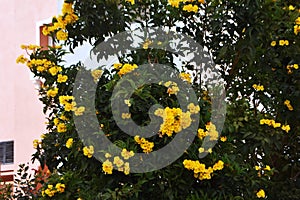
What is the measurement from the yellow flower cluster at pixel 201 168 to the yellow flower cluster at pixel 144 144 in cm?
19

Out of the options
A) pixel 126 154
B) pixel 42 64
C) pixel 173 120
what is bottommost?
pixel 126 154

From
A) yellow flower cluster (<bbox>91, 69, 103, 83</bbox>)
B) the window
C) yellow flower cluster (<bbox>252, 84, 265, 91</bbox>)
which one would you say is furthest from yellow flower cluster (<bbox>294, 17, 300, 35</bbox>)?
the window

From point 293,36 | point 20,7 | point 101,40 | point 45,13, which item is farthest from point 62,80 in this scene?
point 20,7

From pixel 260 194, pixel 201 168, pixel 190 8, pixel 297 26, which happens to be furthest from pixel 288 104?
pixel 201 168

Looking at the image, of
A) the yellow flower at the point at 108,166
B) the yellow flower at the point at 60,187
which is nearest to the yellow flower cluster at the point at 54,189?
the yellow flower at the point at 60,187

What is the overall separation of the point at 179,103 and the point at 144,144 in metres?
0.33

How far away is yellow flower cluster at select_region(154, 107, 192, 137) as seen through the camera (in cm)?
322

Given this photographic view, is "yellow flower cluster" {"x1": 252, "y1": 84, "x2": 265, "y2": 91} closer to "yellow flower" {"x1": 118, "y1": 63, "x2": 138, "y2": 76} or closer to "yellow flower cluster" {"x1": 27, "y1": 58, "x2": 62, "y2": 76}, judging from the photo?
"yellow flower" {"x1": 118, "y1": 63, "x2": 138, "y2": 76}

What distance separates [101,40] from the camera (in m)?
4.09

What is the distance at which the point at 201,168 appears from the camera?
325 centimetres

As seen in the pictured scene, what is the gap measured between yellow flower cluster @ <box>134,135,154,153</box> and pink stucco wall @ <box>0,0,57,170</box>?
26.8 feet

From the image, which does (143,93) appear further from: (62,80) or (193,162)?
(62,80)

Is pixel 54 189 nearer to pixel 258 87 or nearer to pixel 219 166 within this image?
pixel 219 166

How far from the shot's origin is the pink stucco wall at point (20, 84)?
11773 millimetres
